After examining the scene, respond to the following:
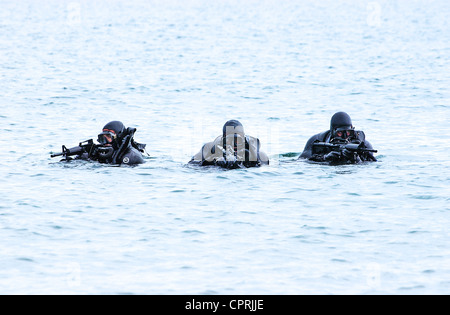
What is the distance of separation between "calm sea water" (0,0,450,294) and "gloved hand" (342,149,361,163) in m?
0.34

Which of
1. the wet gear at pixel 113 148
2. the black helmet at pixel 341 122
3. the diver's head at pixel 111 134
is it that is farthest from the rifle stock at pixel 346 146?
the diver's head at pixel 111 134

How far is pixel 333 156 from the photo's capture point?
18.1 metres

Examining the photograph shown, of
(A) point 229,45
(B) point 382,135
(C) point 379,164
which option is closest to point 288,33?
(A) point 229,45

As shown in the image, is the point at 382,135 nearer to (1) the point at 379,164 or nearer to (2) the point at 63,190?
(1) the point at 379,164

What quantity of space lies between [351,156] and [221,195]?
11.0ft

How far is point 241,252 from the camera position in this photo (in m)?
12.8

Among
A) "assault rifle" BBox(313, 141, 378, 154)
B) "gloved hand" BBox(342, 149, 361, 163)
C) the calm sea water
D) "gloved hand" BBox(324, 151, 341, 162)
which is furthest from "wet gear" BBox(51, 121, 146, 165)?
"gloved hand" BBox(342, 149, 361, 163)

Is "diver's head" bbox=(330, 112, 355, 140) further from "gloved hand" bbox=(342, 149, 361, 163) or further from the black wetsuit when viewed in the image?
"gloved hand" bbox=(342, 149, 361, 163)

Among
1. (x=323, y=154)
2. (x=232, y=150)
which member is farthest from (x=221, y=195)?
(x=323, y=154)

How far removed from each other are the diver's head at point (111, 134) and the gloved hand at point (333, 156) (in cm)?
436

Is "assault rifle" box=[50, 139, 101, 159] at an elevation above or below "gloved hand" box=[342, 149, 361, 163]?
above

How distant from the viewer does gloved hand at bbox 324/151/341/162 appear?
18.0 meters

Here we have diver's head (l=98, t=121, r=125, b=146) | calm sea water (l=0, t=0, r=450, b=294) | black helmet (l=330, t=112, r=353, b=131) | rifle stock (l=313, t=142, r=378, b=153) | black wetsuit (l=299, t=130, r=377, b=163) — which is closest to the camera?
calm sea water (l=0, t=0, r=450, b=294)

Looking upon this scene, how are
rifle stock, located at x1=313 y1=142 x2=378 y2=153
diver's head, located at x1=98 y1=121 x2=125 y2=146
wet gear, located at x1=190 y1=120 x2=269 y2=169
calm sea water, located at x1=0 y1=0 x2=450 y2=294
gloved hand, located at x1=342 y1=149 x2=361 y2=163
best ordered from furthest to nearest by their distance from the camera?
gloved hand, located at x1=342 y1=149 x2=361 y2=163
diver's head, located at x1=98 y1=121 x2=125 y2=146
rifle stock, located at x1=313 y1=142 x2=378 y2=153
wet gear, located at x1=190 y1=120 x2=269 y2=169
calm sea water, located at x1=0 y1=0 x2=450 y2=294
